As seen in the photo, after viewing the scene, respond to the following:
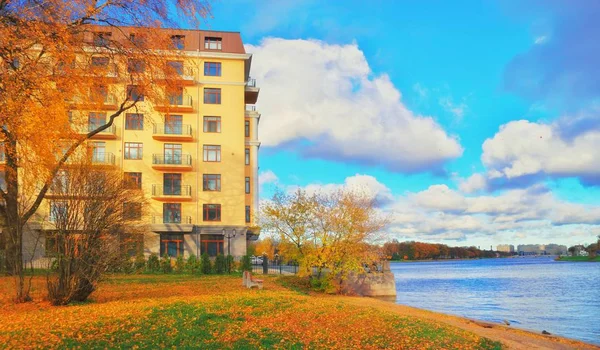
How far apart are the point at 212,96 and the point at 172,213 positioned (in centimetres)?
1176

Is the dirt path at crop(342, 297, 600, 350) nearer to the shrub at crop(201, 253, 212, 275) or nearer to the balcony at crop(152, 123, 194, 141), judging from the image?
the shrub at crop(201, 253, 212, 275)

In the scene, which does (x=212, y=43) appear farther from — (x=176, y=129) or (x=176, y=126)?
(x=176, y=129)

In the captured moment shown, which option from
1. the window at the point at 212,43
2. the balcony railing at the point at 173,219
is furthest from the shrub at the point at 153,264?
the window at the point at 212,43

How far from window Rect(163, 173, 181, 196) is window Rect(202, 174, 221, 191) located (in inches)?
91.3

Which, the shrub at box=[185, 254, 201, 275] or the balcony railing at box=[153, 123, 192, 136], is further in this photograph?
the balcony railing at box=[153, 123, 192, 136]

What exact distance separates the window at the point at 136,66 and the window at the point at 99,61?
2.74ft

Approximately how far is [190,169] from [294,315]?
116 ft

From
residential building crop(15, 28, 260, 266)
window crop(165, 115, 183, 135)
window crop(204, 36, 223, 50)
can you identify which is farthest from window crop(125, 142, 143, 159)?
window crop(204, 36, 223, 50)

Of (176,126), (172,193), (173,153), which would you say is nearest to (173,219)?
(172,193)

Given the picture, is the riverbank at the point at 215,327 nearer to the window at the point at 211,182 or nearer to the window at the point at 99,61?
the window at the point at 99,61

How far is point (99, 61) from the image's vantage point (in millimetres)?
17594

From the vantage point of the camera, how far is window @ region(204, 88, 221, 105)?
48.5 m

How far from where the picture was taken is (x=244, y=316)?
1332cm

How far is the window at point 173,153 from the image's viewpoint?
4684 cm
